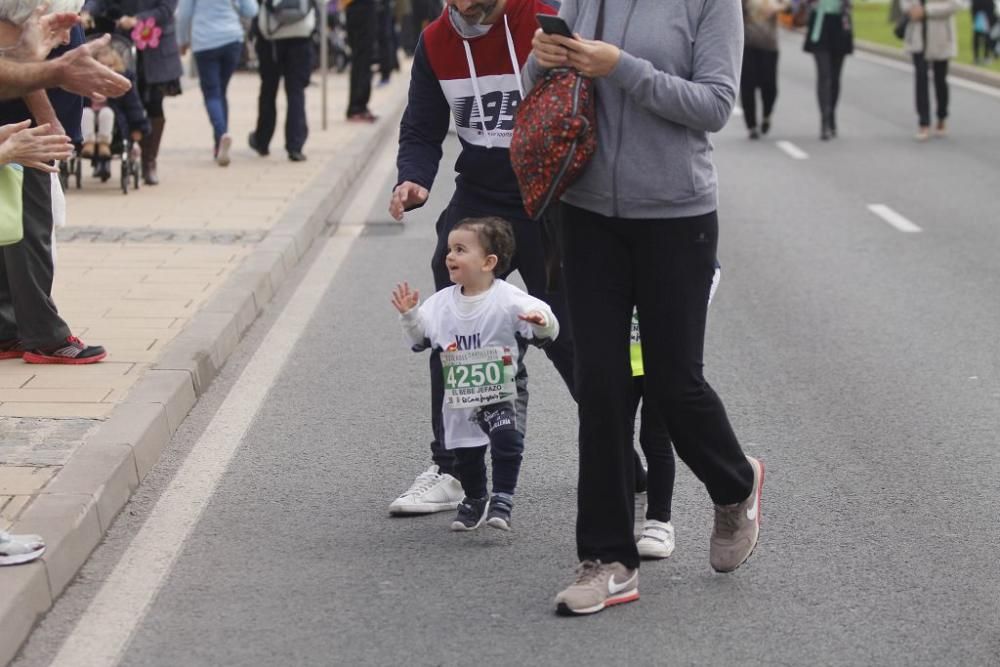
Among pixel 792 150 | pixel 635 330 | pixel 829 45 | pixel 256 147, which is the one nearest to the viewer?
pixel 635 330

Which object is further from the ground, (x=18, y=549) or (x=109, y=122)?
(x=18, y=549)

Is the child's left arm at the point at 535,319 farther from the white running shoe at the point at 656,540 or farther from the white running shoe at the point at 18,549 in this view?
the white running shoe at the point at 18,549

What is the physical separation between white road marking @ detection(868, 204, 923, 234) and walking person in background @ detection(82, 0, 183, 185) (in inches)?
202

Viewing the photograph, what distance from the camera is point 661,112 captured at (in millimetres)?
4297

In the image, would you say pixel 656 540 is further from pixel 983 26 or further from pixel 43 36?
pixel 983 26

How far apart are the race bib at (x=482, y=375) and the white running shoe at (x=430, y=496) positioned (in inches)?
17.9

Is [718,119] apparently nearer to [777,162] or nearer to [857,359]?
[857,359]

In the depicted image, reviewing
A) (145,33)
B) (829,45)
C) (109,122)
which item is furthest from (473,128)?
(829,45)

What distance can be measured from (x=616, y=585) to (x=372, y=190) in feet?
30.1

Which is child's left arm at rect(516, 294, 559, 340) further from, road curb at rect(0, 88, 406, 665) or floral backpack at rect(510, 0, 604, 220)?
road curb at rect(0, 88, 406, 665)

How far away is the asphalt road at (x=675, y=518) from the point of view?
4375 mm

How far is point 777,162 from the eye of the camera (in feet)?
52.1

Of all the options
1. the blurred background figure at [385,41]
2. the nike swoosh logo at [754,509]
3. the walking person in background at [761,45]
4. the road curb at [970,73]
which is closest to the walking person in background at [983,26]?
the road curb at [970,73]

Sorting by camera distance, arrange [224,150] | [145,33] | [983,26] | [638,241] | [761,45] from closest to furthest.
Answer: [638,241], [145,33], [224,150], [761,45], [983,26]
